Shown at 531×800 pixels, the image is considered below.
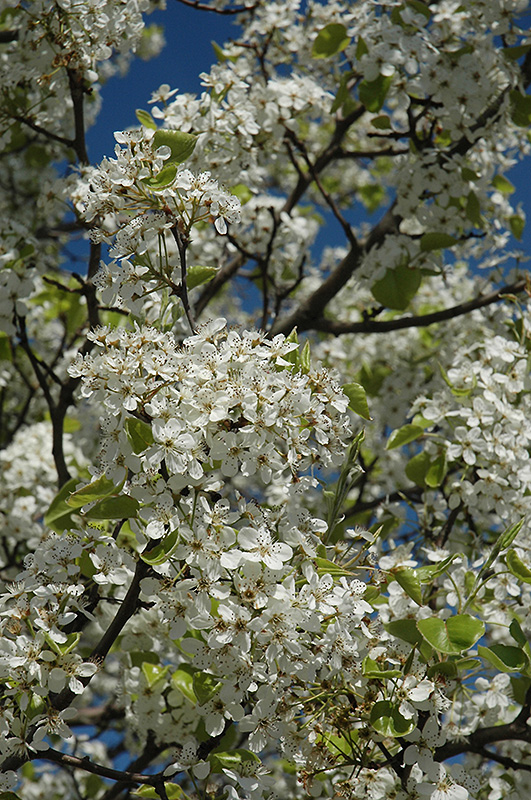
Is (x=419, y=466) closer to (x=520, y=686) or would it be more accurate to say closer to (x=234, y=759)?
(x=520, y=686)

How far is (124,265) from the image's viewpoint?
7.72ft

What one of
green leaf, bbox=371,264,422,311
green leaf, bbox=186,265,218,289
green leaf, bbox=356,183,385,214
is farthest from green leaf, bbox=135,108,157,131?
green leaf, bbox=356,183,385,214

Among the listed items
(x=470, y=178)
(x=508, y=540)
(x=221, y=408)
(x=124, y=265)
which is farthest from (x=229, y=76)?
(x=508, y=540)

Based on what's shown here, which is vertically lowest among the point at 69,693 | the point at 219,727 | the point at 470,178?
the point at 219,727

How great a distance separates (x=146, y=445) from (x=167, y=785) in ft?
3.79

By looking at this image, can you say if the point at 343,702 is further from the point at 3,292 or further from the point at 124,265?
the point at 3,292

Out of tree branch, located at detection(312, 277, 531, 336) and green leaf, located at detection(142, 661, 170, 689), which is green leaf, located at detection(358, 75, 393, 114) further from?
green leaf, located at detection(142, 661, 170, 689)

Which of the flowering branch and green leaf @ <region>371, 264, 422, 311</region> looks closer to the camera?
the flowering branch

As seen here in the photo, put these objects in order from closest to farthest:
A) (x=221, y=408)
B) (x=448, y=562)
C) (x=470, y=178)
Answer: (x=221, y=408) < (x=448, y=562) < (x=470, y=178)

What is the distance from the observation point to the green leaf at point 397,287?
4.43m

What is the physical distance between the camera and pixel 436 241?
431cm

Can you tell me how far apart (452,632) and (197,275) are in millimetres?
1474

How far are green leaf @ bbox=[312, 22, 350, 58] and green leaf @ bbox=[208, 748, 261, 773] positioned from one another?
391 centimetres

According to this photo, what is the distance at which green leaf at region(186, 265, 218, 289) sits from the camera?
8.75 feet
